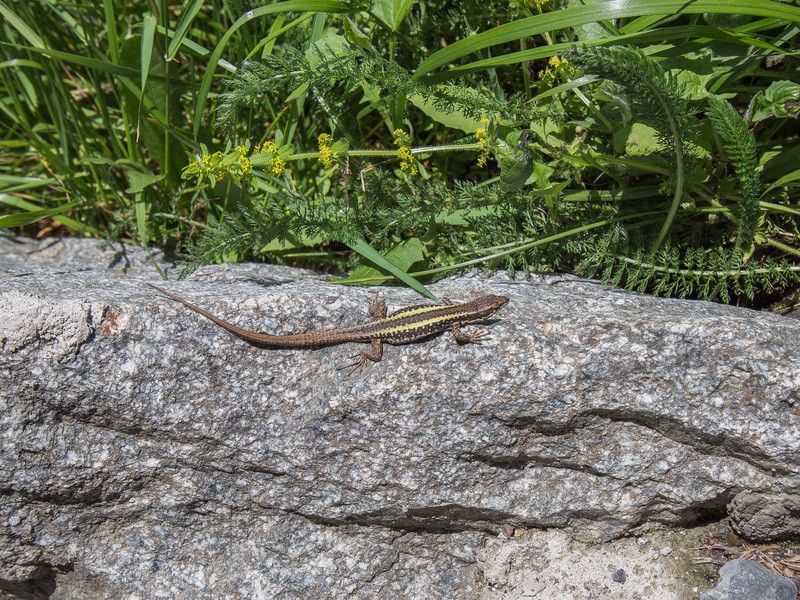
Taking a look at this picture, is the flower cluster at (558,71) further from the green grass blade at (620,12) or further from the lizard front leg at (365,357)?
the lizard front leg at (365,357)

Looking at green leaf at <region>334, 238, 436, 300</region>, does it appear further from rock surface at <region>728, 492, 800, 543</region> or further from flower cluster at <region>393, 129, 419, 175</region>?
rock surface at <region>728, 492, 800, 543</region>

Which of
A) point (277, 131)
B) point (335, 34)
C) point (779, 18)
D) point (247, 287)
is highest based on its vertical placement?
point (779, 18)

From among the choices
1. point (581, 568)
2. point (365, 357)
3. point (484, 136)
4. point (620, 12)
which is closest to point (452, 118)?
point (484, 136)

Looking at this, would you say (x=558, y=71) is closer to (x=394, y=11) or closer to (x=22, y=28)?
(x=394, y=11)

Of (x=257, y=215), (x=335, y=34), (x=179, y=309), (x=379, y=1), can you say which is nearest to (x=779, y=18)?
(x=379, y=1)

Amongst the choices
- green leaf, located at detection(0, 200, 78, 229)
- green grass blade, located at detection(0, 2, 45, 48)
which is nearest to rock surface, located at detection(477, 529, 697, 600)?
green leaf, located at detection(0, 200, 78, 229)

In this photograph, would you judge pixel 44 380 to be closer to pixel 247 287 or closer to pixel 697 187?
pixel 247 287
